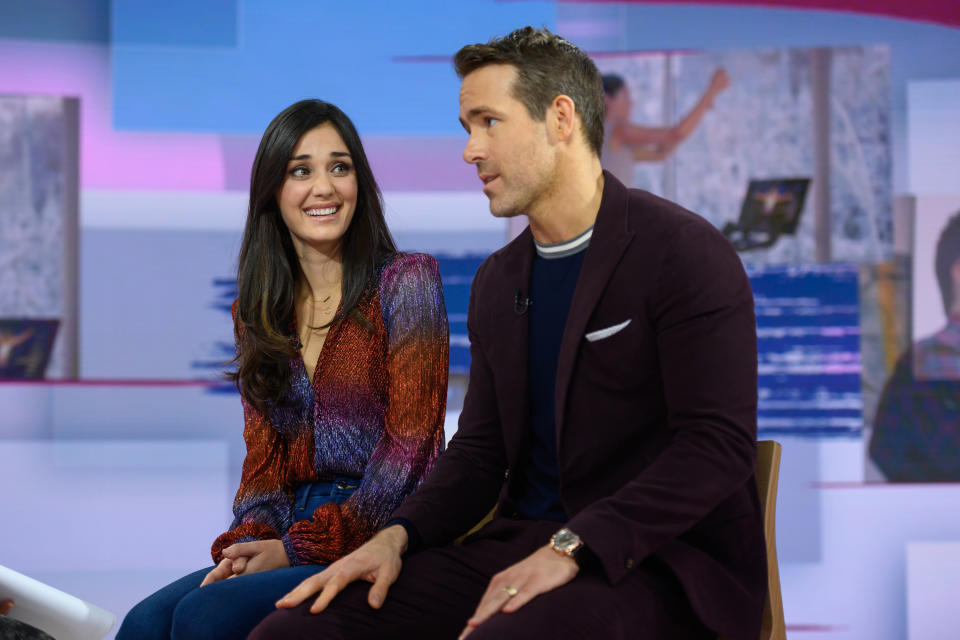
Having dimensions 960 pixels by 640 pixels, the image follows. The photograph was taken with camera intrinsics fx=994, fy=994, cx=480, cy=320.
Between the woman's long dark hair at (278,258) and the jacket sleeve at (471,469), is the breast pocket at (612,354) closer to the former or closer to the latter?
the jacket sleeve at (471,469)

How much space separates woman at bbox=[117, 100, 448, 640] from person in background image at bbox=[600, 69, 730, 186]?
1625 millimetres

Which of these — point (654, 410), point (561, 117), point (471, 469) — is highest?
point (561, 117)

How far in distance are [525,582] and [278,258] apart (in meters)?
1.09

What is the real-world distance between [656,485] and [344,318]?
0.88m

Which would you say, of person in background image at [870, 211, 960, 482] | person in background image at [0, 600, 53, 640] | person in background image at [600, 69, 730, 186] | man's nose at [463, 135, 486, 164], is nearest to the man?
man's nose at [463, 135, 486, 164]

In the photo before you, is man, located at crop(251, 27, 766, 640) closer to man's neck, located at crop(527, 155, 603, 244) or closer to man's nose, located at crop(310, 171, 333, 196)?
man's neck, located at crop(527, 155, 603, 244)

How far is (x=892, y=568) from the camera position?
348 centimetres

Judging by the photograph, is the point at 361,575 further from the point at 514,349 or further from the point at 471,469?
the point at 514,349

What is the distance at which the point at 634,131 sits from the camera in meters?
3.61

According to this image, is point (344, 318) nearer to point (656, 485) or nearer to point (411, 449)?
point (411, 449)

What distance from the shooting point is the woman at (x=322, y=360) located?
192 cm

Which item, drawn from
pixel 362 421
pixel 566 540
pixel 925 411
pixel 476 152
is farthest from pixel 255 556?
pixel 925 411

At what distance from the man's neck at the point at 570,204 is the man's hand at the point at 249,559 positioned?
31.7 inches

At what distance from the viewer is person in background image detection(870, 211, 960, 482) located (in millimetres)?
3500
